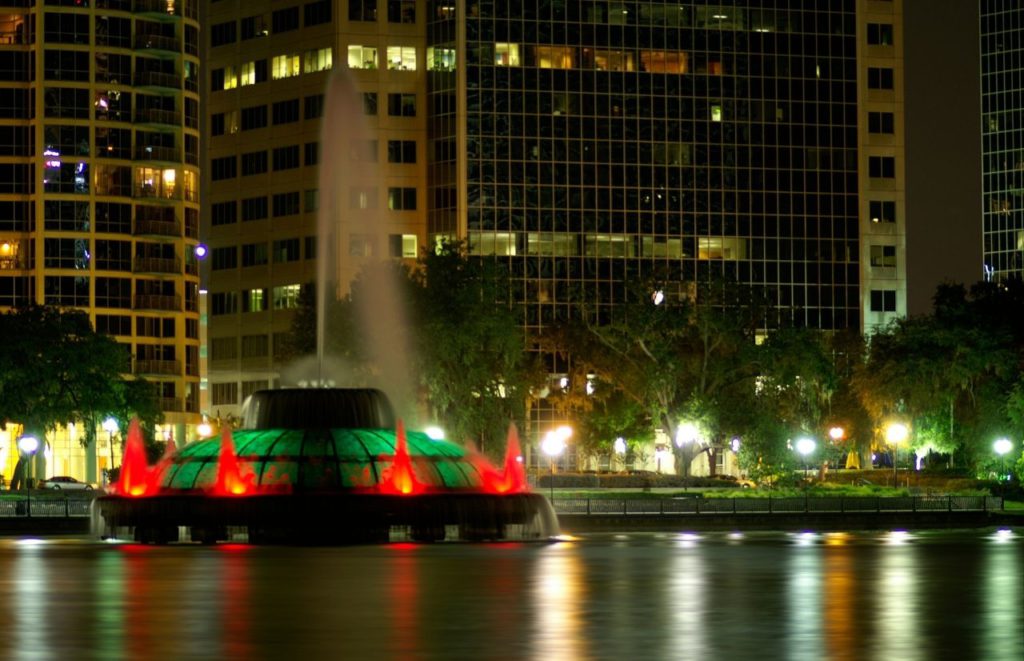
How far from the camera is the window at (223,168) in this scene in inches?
6806

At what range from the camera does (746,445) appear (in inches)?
4252

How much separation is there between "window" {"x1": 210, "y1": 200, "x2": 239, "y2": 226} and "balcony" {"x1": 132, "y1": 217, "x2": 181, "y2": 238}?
24.7 ft

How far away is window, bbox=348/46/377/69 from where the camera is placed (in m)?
166

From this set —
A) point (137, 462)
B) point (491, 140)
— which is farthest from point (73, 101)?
point (137, 462)

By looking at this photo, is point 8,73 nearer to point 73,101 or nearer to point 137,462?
point 73,101

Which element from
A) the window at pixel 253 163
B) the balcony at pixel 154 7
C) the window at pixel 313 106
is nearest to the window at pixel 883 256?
the window at pixel 313 106

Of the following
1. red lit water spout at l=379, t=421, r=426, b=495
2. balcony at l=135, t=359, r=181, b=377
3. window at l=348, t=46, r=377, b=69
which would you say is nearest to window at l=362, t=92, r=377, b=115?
window at l=348, t=46, r=377, b=69

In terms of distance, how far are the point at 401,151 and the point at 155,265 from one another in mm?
21790

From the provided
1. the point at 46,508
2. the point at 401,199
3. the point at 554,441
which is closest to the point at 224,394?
the point at 401,199

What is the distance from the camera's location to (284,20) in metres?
170

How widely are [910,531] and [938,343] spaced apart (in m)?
43.6

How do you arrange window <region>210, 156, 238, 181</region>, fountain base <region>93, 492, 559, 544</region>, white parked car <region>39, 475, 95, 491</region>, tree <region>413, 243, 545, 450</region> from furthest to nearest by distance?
1. window <region>210, 156, 238, 181</region>
2. white parked car <region>39, 475, 95, 491</region>
3. tree <region>413, 243, 545, 450</region>
4. fountain base <region>93, 492, 559, 544</region>

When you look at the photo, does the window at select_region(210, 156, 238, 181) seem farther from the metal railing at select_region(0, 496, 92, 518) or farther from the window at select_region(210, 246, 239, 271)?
the metal railing at select_region(0, 496, 92, 518)

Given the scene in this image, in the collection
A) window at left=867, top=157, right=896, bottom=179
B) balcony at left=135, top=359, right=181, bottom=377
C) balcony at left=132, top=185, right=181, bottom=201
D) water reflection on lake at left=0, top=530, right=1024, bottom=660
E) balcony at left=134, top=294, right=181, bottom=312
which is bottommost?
water reflection on lake at left=0, top=530, right=1024, bottom=660
